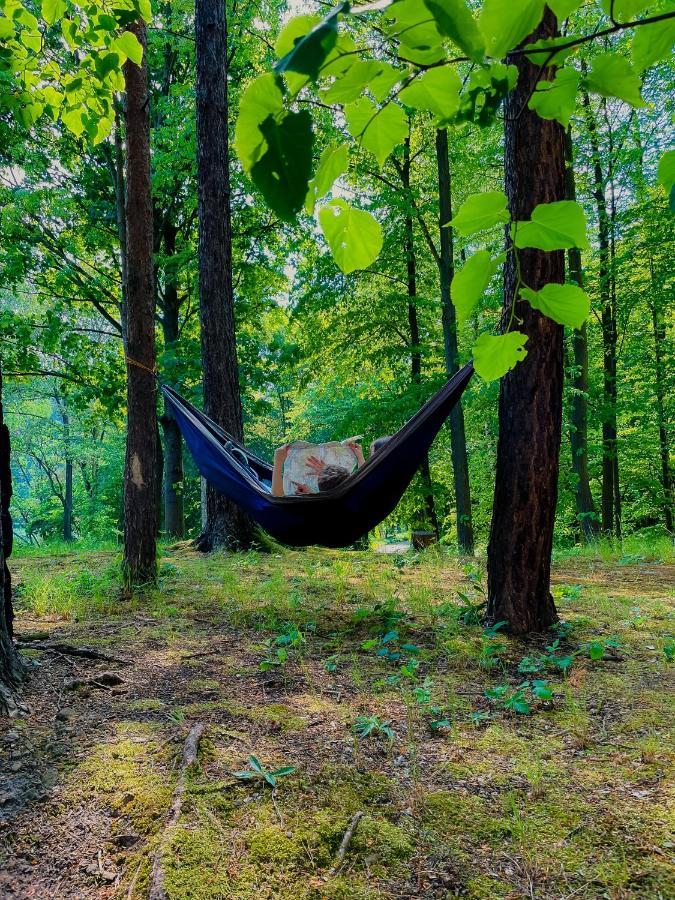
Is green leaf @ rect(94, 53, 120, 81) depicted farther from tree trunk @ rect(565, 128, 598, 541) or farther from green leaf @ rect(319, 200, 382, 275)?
tree trunk @ rect(565, 128, 598, 541)

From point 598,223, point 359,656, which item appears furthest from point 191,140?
point 359,656

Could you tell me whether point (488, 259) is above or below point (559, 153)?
below

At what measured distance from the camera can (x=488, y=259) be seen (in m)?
0.45

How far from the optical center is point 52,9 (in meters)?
1.18

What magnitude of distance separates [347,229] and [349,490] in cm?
185

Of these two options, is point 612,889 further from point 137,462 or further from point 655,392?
point 655,392

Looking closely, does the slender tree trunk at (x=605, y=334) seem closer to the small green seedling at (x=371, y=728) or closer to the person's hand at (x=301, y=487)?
the person's hand at (x=301, y=487)

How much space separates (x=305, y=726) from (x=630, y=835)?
28.0 inches

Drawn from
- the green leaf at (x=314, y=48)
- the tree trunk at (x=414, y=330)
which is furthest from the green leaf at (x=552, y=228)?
the tree trunk at (x=414, y=330)

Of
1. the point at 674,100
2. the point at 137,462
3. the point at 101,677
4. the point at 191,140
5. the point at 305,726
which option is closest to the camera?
the point at 305,726

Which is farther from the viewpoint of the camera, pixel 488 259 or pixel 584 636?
pixel 584 636

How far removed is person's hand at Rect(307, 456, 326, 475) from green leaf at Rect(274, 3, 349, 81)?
2.39 meters

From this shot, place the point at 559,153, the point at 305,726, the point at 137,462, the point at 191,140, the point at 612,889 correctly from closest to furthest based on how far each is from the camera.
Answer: the point at 612,889 < the point at 305,726 < the point at 559,153 < the point at 137,462 < the point at 191,140

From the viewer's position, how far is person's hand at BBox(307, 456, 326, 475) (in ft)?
8.59
